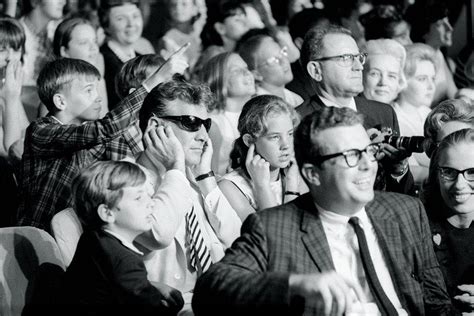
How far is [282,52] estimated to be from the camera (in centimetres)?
598

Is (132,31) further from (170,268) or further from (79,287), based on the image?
(79,287)

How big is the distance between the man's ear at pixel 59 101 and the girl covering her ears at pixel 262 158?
85 centimetres

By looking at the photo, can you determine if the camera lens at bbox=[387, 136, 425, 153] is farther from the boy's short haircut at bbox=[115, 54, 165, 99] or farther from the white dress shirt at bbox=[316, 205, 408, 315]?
the boy's short haircut at bbox=[115, 54, 165, 99]

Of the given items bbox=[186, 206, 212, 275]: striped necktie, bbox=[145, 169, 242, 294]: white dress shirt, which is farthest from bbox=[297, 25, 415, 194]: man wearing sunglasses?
bbox=[186, 206, 212, 275]: striped necktie

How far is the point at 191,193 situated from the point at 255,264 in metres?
0.87

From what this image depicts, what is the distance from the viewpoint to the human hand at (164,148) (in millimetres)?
3652

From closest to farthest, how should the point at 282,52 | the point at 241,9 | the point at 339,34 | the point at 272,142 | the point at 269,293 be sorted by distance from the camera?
the point at 269,293
the point at 272,142
the point at 339,34
the point at 282,52
the point at 241,9

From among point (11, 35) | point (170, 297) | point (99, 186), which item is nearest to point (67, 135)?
point (99, 186)

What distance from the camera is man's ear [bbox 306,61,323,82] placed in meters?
4.90

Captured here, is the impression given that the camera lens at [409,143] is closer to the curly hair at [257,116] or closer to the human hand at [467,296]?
the curly hair at [257,116]

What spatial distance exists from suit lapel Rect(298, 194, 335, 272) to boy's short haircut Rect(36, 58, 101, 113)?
1693mm

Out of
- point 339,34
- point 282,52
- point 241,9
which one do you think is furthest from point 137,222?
point 241,9

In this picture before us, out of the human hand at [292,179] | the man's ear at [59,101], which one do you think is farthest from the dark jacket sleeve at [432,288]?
the man's ear at [59,101]

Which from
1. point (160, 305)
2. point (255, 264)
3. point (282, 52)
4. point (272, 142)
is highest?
point (282, 52)
